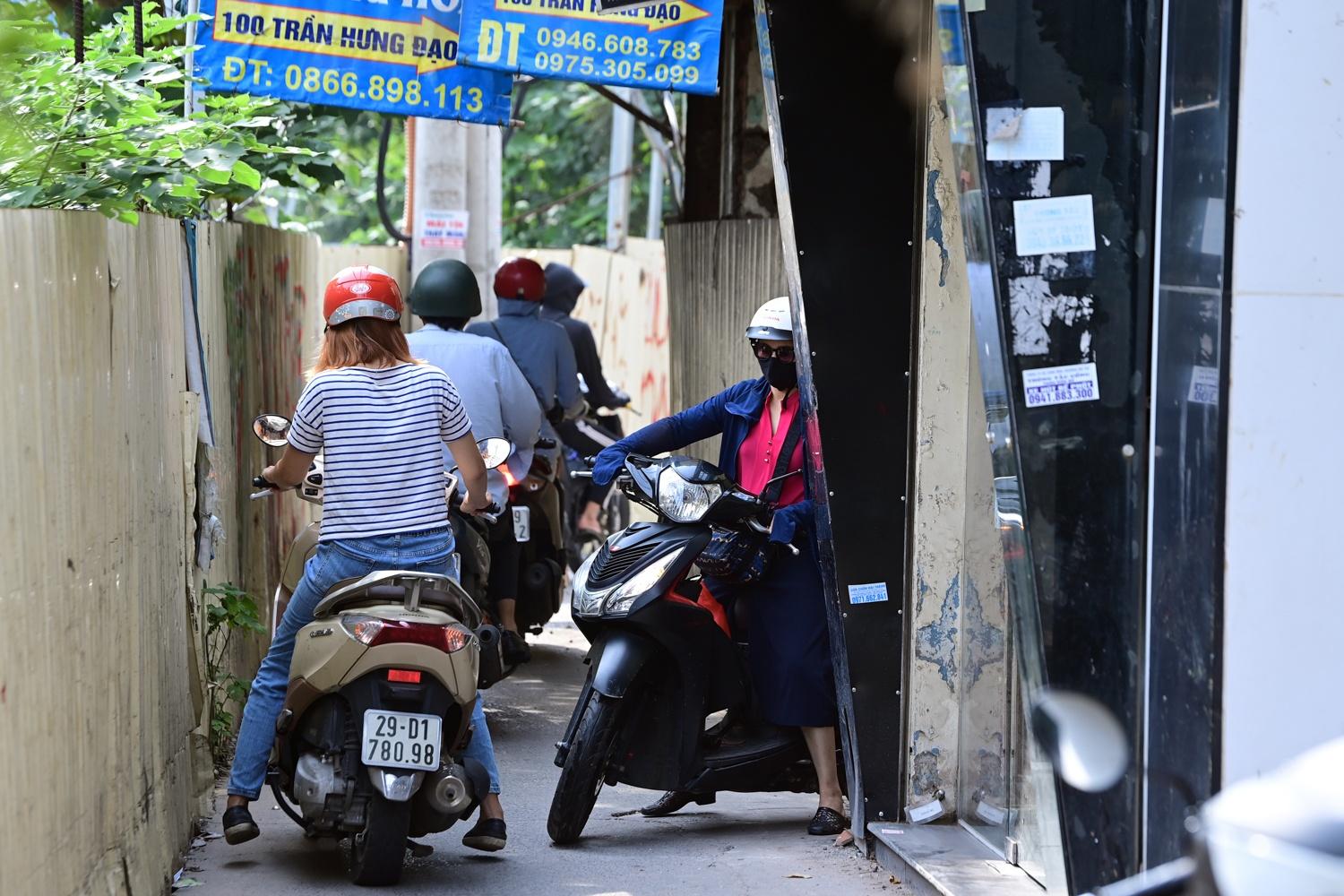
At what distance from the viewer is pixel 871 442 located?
5945 mm

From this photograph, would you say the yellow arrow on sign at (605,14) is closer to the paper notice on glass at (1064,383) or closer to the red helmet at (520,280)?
the red helmet at (520,280)

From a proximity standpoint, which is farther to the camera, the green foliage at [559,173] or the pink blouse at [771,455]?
the green foliage at [559,173]

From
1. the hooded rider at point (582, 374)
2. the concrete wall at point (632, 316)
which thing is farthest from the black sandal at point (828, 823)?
the concrete wall at point (632, 316)

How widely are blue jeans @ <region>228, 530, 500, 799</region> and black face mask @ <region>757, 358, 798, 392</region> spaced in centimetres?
143

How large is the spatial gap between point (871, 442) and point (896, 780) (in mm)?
1150

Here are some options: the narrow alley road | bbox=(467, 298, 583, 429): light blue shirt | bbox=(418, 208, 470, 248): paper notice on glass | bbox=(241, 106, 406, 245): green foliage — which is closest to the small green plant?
the narrow alley road

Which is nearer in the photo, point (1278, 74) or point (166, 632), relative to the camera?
point (1278, 74)

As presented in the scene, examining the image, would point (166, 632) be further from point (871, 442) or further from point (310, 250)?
point (310, 250)

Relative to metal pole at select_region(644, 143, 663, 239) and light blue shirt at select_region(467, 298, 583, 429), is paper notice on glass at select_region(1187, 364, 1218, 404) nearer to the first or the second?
light blue shirt at select_region(467, 298, 583, 429)

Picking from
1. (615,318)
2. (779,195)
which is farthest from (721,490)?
(615,318)

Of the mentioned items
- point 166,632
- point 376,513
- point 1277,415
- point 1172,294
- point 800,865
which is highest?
point 1172,294

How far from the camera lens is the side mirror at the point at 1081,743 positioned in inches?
95.3

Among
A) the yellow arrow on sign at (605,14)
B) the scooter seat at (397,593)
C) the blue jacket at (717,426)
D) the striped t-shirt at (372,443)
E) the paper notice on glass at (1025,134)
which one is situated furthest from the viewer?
the yellow arrow on sign at (605,14)

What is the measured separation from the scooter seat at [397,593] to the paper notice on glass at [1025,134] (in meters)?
2.22
